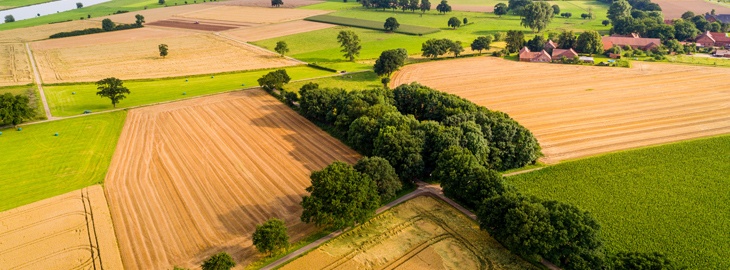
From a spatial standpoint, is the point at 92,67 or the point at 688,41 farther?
the point at 688,41

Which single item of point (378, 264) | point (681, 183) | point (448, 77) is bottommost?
point (378, 264)

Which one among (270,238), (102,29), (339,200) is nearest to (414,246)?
(339,200)

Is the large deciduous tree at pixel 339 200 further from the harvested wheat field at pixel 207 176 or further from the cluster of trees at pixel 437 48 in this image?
the cluster of trees at pixel 437 48

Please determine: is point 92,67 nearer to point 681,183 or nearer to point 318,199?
point 318,199

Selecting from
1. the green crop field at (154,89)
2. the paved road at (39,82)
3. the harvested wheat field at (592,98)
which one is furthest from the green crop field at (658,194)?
the paved road at (39,82)

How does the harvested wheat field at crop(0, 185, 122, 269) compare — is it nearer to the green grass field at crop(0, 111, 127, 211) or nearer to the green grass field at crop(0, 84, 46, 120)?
the green grass field at crop(0, 111, 127, 211)

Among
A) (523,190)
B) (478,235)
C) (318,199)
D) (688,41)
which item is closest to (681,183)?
(523,190)
